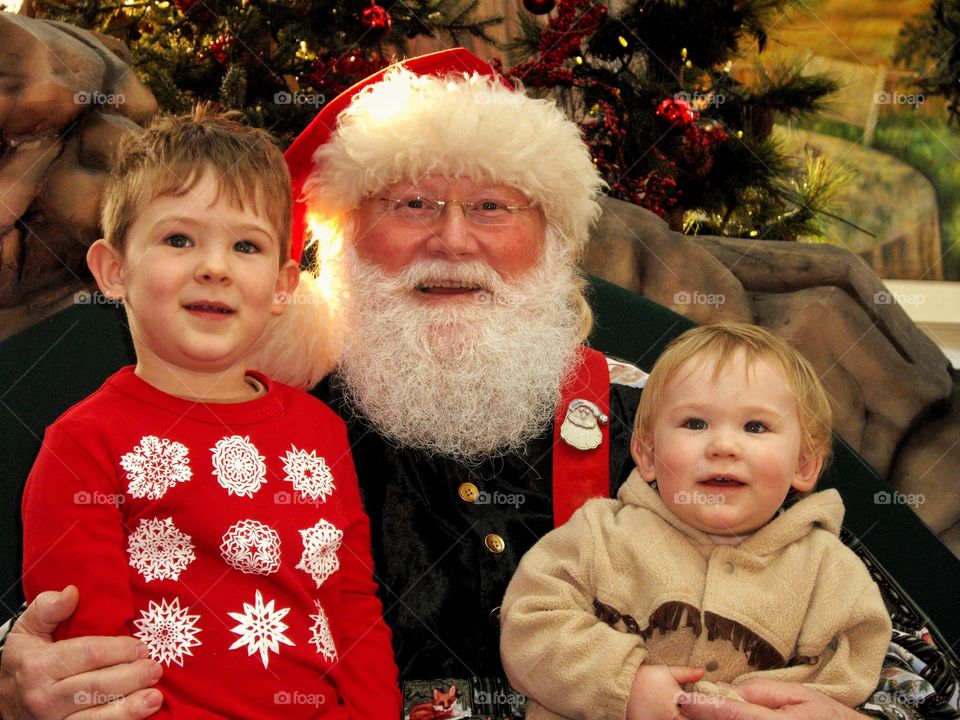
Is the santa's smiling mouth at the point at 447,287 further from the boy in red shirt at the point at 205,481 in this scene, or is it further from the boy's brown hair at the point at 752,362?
the boy's brown hair at the point at 752,362

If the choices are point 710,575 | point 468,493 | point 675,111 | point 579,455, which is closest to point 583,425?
point 579,455

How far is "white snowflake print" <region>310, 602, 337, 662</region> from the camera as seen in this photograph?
1672 mm

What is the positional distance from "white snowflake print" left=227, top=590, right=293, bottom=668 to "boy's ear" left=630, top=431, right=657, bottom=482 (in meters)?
0.71

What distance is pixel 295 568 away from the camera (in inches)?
65.8

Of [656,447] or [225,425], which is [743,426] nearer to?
[656,447]

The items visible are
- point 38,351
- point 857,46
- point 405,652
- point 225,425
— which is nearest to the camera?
point 225,425

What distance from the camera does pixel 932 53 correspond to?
474 cm

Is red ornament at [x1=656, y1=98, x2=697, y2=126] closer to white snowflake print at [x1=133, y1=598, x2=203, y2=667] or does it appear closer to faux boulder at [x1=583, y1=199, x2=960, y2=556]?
faux boulder at [x1=583, y1=199, x2=960, y2=556]

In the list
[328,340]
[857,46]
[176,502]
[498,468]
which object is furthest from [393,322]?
[857,46]

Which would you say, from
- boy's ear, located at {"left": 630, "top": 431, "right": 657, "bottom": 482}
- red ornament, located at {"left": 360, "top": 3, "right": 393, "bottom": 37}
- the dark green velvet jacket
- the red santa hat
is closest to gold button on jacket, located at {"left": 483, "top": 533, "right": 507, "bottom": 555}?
the dark green velvet jacket

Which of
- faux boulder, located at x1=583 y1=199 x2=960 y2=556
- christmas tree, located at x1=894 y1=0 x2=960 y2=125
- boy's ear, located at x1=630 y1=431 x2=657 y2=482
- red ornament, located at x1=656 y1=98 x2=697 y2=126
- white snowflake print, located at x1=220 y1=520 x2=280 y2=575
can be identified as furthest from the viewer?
christmas tree, located at x1=894 y1=0 x2=960 y2=125

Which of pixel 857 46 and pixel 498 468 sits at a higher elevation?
pixel 857 46

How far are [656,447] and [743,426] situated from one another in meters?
0.16

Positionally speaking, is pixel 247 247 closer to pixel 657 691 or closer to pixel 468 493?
pixel 468 493
